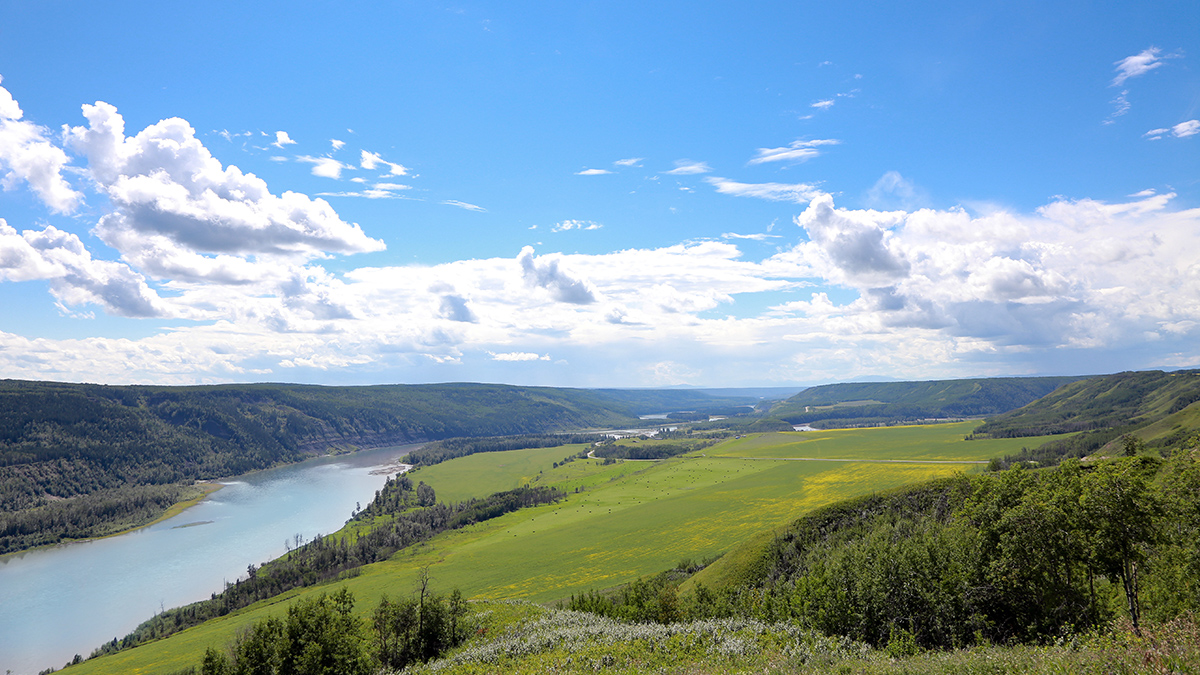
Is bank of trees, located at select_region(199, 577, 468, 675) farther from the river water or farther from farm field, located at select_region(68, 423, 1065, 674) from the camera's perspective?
the river water

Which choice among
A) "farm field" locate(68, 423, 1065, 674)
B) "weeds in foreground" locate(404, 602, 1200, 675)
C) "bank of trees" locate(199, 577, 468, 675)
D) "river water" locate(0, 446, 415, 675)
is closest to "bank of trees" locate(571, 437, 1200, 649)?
"weeds in foreground" locate(404, 602, 1200, 675)

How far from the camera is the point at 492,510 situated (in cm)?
16288

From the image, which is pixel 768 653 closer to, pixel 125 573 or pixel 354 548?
pixel 354 548

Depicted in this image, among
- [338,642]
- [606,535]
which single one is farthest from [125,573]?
[338,642]

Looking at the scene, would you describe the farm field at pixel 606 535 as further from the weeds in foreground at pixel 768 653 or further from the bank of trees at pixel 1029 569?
the weeds in foreground at pixel 768 653

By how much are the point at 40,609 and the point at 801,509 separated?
14887 cm

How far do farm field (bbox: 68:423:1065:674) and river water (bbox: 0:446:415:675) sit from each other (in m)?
25.5

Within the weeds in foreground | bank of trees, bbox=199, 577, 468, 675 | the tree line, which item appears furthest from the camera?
the tree line

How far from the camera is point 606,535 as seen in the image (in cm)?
11412

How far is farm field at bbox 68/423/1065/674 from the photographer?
83.9 meters

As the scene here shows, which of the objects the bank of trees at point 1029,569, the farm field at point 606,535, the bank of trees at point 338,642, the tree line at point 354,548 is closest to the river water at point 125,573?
the tree line at point 354,548

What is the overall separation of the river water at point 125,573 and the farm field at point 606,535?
25.5 metres

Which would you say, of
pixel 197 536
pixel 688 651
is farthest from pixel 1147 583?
pixel 197 536

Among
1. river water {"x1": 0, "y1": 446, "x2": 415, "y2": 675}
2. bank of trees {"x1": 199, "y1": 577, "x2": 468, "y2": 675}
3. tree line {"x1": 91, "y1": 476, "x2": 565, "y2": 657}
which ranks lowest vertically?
river water {"x1": 0, "y1": 446, "x2": 415, "y2": 675}
